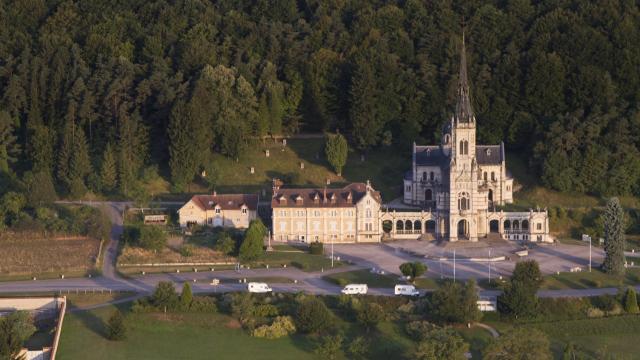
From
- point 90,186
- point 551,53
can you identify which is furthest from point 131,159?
point 551,53

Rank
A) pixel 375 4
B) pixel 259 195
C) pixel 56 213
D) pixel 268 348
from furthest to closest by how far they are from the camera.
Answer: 1. pixel 375 4
2. pixel 259 195
3. pixel 56 213
4. pixel 268 348

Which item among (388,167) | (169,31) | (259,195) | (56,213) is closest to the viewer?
(56,213)

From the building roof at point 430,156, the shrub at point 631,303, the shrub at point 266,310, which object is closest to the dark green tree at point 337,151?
the building roof at point 430,156

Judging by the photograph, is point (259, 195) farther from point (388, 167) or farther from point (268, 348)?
point (268, 348)

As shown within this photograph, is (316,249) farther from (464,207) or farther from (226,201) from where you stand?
(464,207)

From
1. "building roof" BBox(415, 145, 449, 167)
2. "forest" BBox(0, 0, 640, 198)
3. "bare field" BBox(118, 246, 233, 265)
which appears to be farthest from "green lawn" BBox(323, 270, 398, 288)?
"forest" BBox(0, 0, 640, 198)

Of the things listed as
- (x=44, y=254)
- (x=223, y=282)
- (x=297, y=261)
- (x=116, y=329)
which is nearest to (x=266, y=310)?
(x=223, y=282)
